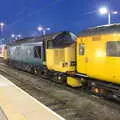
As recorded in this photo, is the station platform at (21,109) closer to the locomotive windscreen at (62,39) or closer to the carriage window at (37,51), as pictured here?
the locomotive windscreen at (62,39)

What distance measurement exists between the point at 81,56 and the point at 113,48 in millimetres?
3137

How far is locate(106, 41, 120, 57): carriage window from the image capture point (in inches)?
469

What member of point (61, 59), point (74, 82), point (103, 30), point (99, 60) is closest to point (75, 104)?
point (99, 60)

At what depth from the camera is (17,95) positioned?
14.0 metres

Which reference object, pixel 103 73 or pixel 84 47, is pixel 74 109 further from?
pixel 84 47

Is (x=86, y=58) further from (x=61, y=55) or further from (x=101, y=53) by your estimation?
(x=61, y=55)

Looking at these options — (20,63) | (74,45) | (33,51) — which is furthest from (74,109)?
(20,63)

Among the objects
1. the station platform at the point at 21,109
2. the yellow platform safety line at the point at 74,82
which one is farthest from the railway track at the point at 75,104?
the station platform at the point at 21,109

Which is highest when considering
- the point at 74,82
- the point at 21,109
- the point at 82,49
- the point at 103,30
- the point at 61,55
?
the point at 103,30

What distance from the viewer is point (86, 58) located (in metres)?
14.4

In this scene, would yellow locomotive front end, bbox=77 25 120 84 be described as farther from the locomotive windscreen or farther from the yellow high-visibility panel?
the locomotive windscreen

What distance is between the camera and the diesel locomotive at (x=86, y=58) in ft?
40.3

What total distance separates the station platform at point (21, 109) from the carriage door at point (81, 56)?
3265mm

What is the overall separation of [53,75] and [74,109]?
8.18 m
